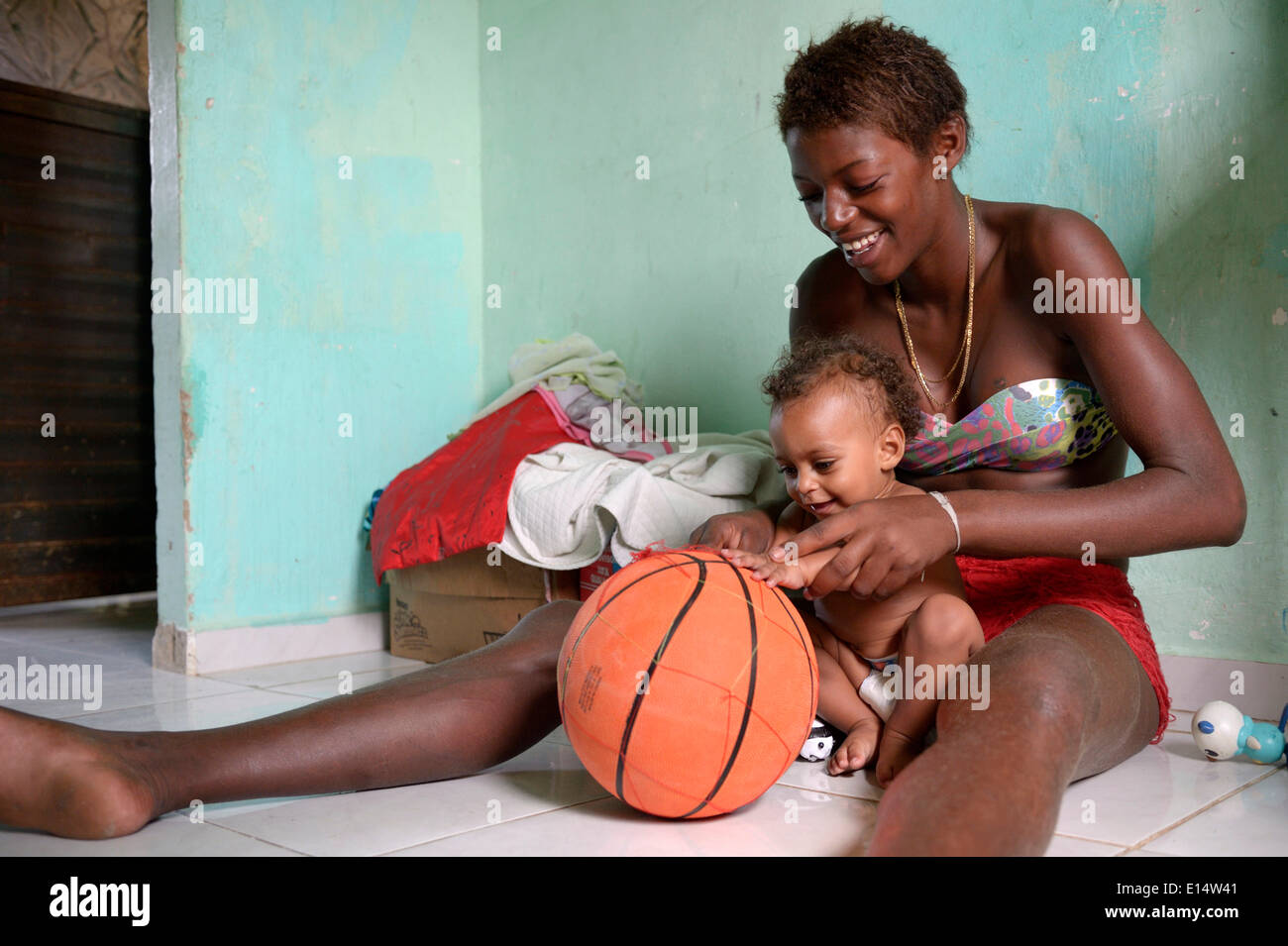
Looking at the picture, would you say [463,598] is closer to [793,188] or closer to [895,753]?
[793,188]

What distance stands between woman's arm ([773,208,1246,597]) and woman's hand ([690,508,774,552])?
0.88 feet

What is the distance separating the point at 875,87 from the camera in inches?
65.9

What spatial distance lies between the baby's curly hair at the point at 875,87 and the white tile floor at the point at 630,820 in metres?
1.05

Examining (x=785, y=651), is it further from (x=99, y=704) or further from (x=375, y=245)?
(x=375, y=245)

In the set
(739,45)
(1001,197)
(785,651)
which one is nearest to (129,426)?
(739,45)

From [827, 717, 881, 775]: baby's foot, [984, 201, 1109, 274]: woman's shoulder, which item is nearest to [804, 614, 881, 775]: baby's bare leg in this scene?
[827, 717, 881, 775]: baby's foot

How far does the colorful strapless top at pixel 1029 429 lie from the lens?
→ 5.88 ft

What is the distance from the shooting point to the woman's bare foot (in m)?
1.35

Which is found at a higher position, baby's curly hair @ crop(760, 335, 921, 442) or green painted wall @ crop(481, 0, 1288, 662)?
green painted wall @ crop(481, 0, 1288, 662)

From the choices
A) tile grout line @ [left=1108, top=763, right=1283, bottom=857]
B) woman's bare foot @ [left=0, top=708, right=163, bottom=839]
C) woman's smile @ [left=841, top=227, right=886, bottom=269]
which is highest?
woman's smile @ [left=841, top=227, right=886, bottom=269]

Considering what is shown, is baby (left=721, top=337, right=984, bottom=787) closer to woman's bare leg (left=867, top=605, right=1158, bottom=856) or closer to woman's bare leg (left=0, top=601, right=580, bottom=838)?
woman's bare leg (left=867, top=605, right=1158, bottom=856)

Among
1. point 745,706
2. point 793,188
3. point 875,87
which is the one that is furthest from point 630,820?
point 793,188

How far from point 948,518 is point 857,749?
0.45m

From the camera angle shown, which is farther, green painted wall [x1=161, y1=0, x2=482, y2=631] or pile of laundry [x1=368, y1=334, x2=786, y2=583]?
green painted wall [x1=161, y1=0, x2=482, y2=631]
